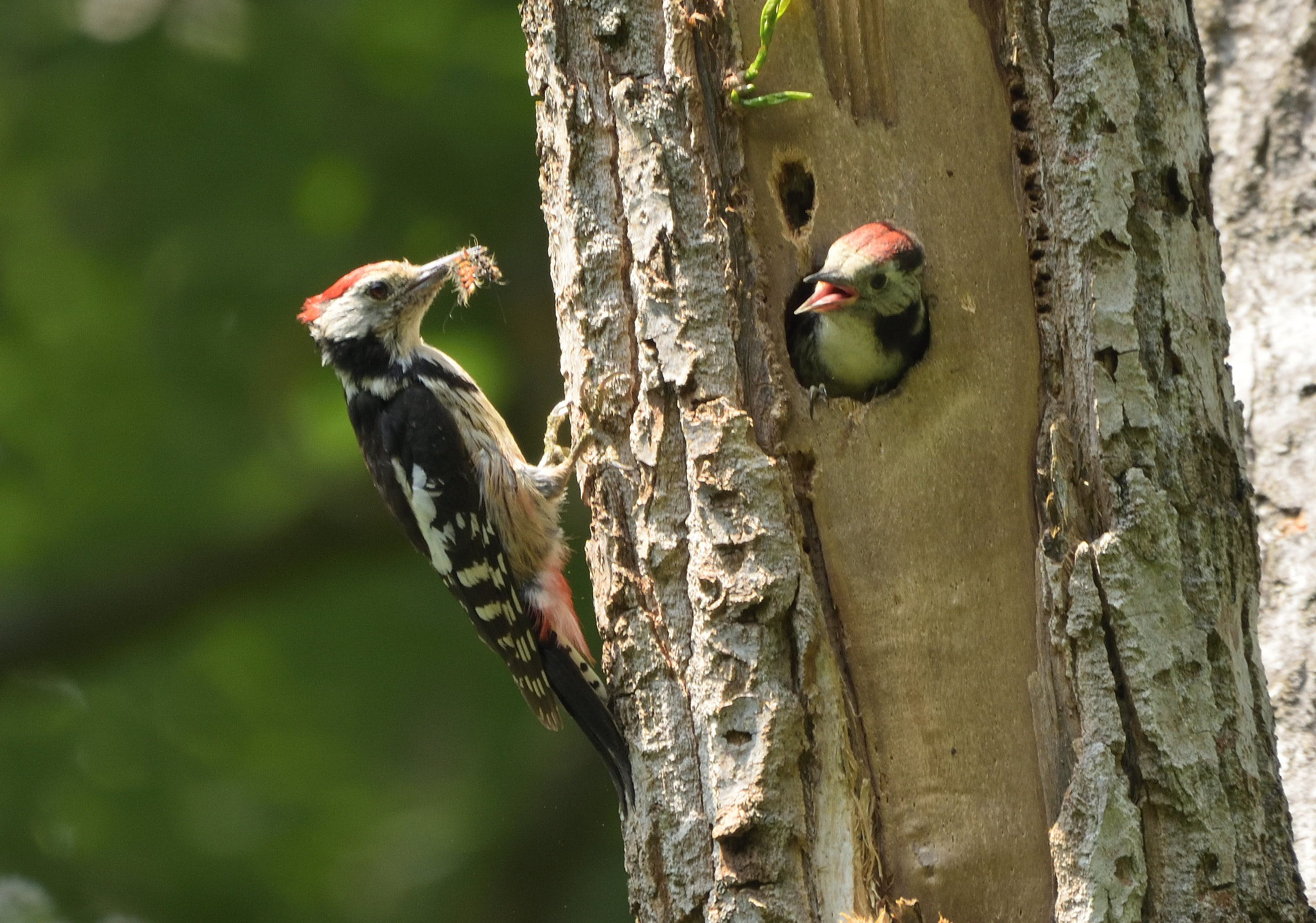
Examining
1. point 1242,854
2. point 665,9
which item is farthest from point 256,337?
point 1242,854

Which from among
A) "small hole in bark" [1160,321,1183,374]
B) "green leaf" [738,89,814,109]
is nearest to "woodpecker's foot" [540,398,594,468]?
"green leaf" [738,89,814,109]

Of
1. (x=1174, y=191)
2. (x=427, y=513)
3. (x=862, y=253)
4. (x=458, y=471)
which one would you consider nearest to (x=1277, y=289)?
(x=1174, y=191)

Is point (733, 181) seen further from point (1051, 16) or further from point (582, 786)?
point (582, 786)

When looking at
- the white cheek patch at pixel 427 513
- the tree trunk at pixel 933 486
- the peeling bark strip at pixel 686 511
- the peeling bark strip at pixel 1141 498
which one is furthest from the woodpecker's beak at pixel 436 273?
the peeling bark strip at pixel 1141 498

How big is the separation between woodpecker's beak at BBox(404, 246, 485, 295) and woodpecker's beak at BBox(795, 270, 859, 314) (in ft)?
6.36

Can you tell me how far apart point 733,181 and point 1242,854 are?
5.31 ft

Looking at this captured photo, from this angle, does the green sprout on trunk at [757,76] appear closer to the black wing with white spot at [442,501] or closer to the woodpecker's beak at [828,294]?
the woodpecker's beak at [828,294]

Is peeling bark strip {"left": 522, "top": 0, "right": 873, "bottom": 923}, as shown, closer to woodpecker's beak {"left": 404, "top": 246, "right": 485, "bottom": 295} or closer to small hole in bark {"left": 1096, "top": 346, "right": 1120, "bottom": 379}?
small hole in bark {"left": 1096, "top": 346, "right": 1120, "bottom": 379}

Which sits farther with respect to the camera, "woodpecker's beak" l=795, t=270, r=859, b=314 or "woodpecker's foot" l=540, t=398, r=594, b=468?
"woodpecker's foot" l=540, t=398, r=594, b=468

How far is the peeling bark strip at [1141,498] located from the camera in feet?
8.31

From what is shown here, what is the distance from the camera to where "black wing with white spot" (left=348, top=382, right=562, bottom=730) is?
4.19m

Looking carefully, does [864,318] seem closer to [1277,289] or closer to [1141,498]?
[1141,498]

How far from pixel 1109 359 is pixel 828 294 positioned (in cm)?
61

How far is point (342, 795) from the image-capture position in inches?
248
